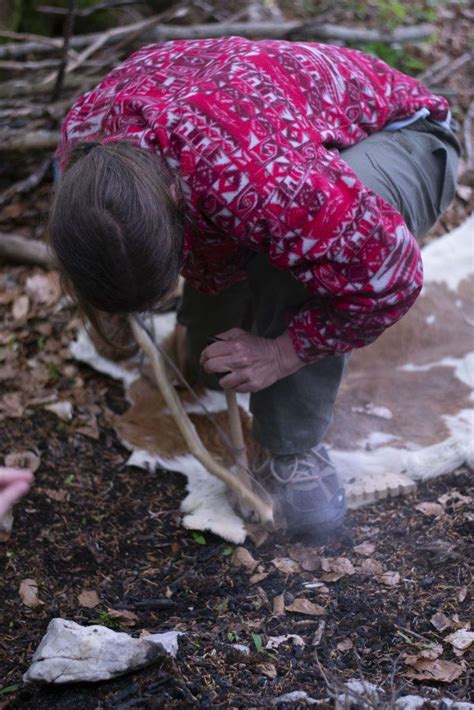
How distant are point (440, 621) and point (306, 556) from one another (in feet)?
1.46

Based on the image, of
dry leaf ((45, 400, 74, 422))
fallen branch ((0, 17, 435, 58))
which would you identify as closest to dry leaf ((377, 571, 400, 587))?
dry leaf ((45, 400, 74, 422))

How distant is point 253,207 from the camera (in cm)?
169

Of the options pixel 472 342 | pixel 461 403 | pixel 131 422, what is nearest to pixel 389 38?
pixel 472 342

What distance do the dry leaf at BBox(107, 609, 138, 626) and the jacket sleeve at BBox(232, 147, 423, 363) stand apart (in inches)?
34.3

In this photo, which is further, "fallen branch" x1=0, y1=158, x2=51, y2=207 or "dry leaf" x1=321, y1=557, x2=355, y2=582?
"fallen branch" x1=0, y1=158, x2=51, y2=207

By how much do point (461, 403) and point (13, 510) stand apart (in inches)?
60.8

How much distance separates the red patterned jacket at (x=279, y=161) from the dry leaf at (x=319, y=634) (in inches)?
25.6

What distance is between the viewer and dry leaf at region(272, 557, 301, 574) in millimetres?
2141

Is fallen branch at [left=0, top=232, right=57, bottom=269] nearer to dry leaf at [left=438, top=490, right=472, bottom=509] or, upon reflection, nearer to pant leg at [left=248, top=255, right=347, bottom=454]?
pant leg at [left=248, top=255, right=347, bottom=454]

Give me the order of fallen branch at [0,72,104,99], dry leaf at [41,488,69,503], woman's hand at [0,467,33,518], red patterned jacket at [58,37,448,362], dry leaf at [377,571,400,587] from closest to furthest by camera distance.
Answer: woman's hand at [0,467,33,518] < red patterned jacket at [58,37,448,362] < dry leaf at [377,571,400,587] < dry leaf at [41,488,69,503] < fallen branch at [0,72,104,99]

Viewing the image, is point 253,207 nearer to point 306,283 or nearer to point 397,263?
point 306,283

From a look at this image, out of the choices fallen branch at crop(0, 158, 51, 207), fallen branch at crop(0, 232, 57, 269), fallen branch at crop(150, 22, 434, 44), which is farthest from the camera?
fallen branch at crop(150, 22, 434, 44)

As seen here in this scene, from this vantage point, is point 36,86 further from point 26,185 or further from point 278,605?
point 278,605

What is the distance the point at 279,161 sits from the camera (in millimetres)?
1664
